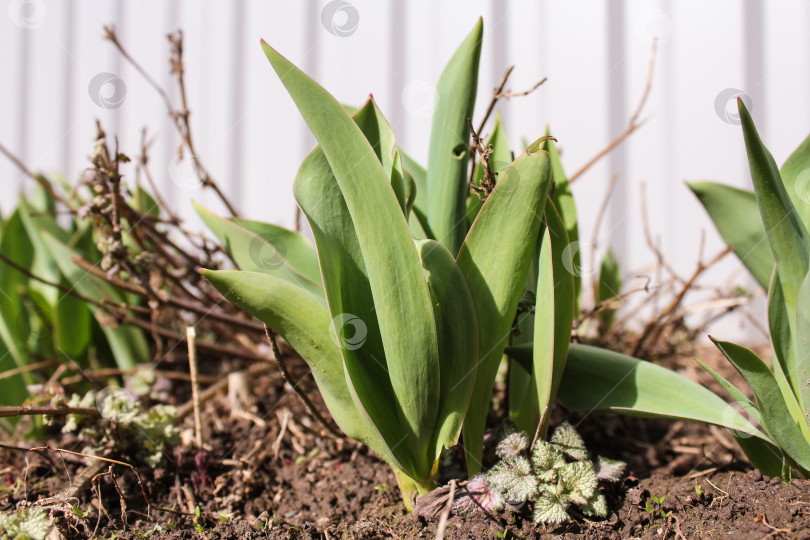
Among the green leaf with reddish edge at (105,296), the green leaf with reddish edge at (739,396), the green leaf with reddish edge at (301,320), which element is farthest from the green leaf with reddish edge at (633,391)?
the green leaf with reddish edge at (105,296)

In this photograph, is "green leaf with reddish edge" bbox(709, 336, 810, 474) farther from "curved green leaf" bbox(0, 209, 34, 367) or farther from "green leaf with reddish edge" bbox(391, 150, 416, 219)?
"curved green leaf" bbox(0, 209, 34, 367)

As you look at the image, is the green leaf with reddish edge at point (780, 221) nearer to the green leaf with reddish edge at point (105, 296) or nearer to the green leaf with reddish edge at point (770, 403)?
the green leaf with reddish edge at point (770, 403)

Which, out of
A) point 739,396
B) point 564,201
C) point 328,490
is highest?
point 564,201

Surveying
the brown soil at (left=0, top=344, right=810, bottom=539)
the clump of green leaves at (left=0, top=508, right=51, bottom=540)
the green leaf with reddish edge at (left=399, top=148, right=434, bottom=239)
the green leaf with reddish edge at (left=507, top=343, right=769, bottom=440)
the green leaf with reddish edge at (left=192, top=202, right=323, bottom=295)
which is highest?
the green leaf with reddish edge at (left=399, top=148, right=434, bottom=239)

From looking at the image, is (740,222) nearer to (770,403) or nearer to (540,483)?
(770,403)

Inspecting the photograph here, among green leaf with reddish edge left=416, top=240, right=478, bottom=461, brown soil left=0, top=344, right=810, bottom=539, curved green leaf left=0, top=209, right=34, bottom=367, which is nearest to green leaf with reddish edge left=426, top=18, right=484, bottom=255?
green leaf with reddish edge left=416, top=240, right=478, bottom=461

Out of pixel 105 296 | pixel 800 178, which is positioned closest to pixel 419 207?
pixel 800 178
